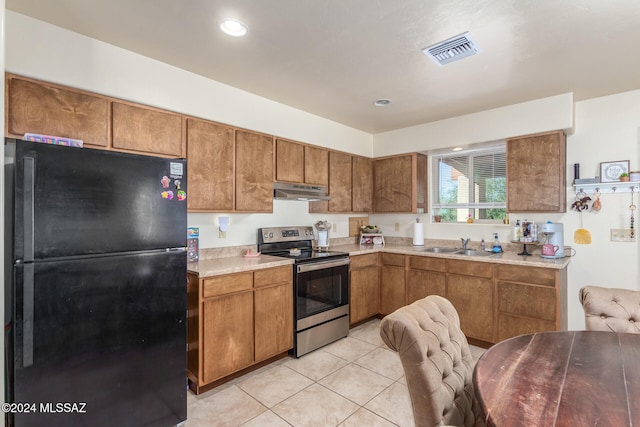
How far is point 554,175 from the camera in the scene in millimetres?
3016

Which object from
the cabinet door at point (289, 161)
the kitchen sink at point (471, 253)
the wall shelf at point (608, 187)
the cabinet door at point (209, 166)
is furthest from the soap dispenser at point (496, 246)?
the cabinet door at point (209, 166)

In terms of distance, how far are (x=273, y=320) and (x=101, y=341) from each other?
1.35m

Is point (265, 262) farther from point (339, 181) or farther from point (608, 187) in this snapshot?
point (608, 187)

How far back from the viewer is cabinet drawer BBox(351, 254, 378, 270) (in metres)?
3.57

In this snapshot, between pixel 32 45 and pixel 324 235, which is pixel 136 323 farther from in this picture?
pixel 324 235

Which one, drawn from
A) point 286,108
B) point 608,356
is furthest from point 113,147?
Answer: point 608,356

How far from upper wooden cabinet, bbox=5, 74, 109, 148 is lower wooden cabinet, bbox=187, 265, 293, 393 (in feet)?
3.94

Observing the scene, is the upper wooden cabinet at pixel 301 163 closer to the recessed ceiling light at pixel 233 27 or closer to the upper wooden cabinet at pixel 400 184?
the upper wooden cabinet at pixel 400 184

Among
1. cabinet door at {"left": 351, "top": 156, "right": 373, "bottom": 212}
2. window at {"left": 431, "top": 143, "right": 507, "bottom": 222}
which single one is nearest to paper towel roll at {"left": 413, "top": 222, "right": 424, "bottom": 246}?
window at {"left": 431, "top": 143, "right": 507, "bottom": 222}

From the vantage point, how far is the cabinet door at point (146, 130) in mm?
2223

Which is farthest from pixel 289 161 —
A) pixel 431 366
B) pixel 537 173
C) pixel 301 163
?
pixel 431 366

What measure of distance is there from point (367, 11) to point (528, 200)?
2.47m

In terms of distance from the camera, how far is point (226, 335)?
2443 millimetres

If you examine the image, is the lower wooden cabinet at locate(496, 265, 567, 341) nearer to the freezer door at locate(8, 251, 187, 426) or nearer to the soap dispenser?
the soap dispenser
